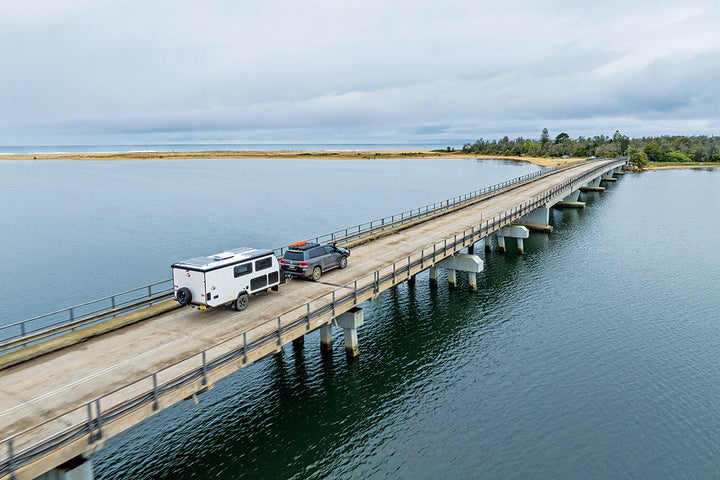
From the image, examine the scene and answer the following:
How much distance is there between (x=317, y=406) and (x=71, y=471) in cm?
1248

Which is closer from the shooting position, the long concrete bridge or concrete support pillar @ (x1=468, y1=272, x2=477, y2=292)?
the long concrete bridge

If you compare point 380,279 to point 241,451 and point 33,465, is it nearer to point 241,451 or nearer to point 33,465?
point 241,451

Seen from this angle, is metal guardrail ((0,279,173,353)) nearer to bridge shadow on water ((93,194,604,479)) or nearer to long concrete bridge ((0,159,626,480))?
long concrete bridge ((0,159,626,480))

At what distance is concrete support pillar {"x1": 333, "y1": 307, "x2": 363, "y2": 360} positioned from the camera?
91.1 feet

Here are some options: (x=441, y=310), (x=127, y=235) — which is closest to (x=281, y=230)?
(x=127, y=235)

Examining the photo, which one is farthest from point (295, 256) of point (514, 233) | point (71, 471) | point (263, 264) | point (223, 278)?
point (514, 233)

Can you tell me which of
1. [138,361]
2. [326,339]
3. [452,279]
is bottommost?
[326,339]

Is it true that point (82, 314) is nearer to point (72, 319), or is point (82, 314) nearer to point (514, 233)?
point (72, 319)

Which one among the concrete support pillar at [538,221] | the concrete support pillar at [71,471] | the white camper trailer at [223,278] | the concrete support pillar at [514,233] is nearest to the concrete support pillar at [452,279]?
the concrete support pillar at [514,233]

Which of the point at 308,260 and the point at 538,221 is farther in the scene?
the point at 538,221

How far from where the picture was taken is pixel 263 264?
81.3ft

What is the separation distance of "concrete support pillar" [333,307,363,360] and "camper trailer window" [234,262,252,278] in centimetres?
678

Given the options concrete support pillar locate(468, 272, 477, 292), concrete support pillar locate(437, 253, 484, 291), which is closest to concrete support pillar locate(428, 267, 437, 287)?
concrete support pillar locate(437, 253, 484, 291)

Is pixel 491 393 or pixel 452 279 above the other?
pixel 452 279
